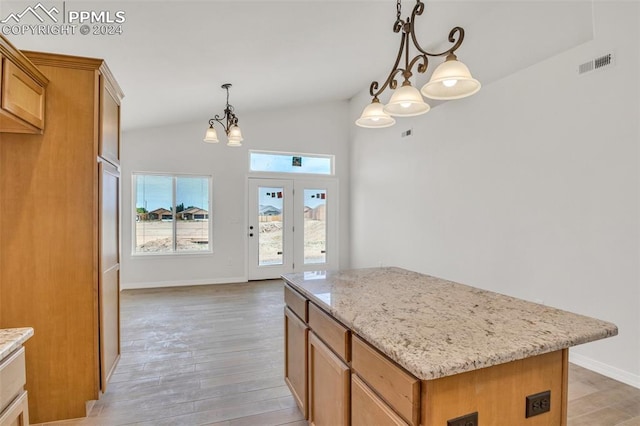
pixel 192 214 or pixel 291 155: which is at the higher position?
pixel 291 155

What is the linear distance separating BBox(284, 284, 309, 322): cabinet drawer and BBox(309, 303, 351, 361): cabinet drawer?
80 millimetres

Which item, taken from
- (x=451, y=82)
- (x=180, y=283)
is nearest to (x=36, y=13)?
(x=451, y=82)

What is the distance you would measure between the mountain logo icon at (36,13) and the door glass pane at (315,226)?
478cm

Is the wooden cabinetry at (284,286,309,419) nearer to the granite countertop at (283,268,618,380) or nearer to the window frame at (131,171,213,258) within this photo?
the granite countertop at (283,268,618,380)

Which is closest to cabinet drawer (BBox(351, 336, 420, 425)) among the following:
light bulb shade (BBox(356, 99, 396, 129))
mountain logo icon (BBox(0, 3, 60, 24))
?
light bulb shade (BBox(356, 99, 396, 129))

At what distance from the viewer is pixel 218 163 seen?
6.05 m

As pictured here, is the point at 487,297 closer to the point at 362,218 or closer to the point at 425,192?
the point at 425,192

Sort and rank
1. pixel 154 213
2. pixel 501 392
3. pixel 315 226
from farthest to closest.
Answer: pixel 315 226, pixel 154 213, pixel 501 392

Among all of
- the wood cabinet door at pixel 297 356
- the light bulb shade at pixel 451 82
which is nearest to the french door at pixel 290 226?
the wood cabinet door at pixel 297 356

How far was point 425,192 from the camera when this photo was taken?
4664mm

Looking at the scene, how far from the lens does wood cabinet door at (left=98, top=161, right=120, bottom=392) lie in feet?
7.07

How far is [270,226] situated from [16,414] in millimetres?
5216

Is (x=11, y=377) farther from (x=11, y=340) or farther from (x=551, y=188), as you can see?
(x=551, y=188)

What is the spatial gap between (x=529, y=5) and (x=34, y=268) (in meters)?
4.74
